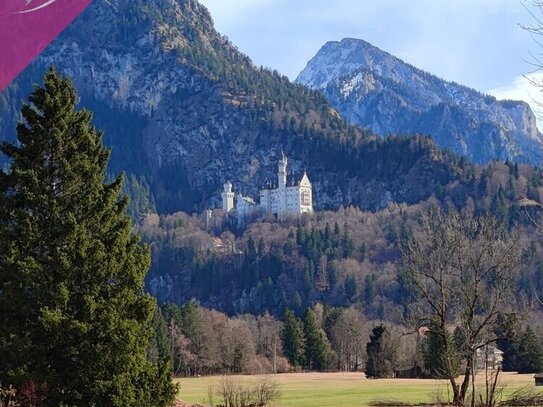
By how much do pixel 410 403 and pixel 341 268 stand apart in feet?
516

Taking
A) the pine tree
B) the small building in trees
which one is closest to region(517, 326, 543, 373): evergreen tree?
the small building in trees

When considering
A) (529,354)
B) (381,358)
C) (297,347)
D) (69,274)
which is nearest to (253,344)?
(297,347)

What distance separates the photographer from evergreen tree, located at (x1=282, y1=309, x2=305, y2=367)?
335 feet

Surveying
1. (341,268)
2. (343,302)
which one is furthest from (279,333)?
(341,268)

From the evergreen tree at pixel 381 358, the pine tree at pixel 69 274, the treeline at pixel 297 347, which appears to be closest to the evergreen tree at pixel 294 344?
the treeline at pixel 297 347

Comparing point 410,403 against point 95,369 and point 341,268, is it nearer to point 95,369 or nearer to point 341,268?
point 95,369

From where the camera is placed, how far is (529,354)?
82.0 metres

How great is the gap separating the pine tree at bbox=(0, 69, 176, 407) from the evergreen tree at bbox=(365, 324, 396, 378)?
56710 mm

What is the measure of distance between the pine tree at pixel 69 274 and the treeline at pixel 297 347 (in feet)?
180

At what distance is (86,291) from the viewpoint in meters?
26.0

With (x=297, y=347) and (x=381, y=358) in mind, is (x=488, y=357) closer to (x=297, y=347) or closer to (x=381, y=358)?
(x=381, y=358)

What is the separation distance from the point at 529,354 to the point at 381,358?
14881mm

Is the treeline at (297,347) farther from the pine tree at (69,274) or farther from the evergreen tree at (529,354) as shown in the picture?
the pine tree at (69,274)

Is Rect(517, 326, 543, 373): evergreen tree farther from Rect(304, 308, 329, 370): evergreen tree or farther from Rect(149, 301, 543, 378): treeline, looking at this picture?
Rect(304, 308, 329, 370): evergreen tree
